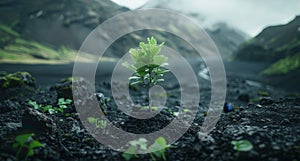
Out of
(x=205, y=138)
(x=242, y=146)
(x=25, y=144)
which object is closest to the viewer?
(x=242, y=146)

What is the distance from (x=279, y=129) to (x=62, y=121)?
28.8 ft

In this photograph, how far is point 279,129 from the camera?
25.0 ft

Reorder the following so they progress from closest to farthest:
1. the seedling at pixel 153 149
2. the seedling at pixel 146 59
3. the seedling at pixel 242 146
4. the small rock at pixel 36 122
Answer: the seedling at pixel 242 146
the seedling at pixel 153 149
the small rock at pixel 36 122
the seedling at pixel 146 59

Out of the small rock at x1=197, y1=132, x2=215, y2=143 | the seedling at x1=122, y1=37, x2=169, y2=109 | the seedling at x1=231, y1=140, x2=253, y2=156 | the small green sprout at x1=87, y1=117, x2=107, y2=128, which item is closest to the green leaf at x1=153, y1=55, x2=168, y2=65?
the seedling at x1=122, y1=37, x2=169, y2=109

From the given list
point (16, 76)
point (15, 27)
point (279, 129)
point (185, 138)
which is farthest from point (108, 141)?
point (15, 27)

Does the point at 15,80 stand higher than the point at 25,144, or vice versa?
the point at 15,80

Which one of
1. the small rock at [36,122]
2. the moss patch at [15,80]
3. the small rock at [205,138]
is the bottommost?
the small rock at [205,138]

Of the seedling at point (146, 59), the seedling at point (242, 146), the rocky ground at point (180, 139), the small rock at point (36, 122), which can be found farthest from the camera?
the seedling at point (146, 59)

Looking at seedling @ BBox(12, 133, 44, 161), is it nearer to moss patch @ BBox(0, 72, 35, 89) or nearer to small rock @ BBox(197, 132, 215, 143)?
small rock @ BBox(197, 132, 215, 143)

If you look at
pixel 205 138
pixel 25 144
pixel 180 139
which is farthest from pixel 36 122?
pixel 205 138

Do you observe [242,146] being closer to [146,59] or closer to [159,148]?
[159,148]

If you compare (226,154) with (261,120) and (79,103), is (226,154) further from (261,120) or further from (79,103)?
(79,103)

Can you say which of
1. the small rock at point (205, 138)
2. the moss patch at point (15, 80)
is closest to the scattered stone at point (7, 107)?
the moss patch at point (15, 80)

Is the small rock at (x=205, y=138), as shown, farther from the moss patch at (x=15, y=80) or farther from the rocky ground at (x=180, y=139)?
the moss patch at (x=15, y=80)
